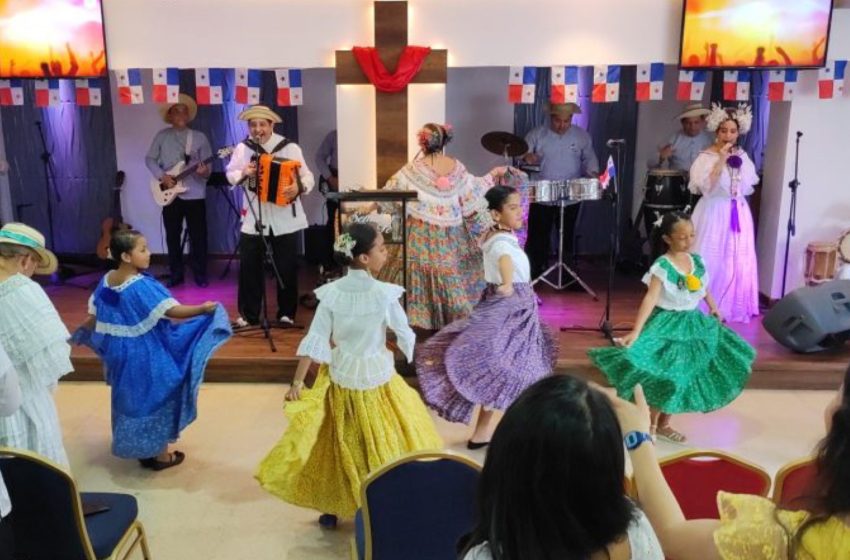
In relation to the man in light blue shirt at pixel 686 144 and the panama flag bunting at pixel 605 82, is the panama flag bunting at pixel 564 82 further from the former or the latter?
the man in light blue shirt at pixel 686 144

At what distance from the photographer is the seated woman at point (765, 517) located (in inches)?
55.8

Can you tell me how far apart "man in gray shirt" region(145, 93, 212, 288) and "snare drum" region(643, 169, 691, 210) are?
13.0 feet

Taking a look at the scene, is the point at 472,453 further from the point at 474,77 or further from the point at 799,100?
the point at 474,77

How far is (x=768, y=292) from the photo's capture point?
648cm

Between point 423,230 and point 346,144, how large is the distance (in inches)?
46.5

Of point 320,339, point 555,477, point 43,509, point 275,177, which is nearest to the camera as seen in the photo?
point 555,477

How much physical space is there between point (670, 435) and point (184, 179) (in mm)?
4730

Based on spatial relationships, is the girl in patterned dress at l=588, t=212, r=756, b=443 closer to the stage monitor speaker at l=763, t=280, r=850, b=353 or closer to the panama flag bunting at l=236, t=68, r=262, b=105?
the stage monitor speaker at l=763, t=280, r=850, b=353

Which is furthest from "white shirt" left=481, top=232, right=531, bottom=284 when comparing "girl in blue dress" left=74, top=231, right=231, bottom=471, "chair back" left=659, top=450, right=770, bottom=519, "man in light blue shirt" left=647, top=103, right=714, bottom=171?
"man in light blue shirt" left=647, top=103, right=714, bottom=171

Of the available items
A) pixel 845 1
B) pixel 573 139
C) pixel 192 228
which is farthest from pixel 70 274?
pixel 845 1

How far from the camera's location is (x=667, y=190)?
6.94 meters

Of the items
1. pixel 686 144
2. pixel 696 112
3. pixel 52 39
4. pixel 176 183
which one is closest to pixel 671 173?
pixel 686 144

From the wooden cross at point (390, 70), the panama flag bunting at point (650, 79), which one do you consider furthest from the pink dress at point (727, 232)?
the wooden cross at point (390, 70)

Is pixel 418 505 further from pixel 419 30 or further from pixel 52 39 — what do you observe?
pixel 52 39
